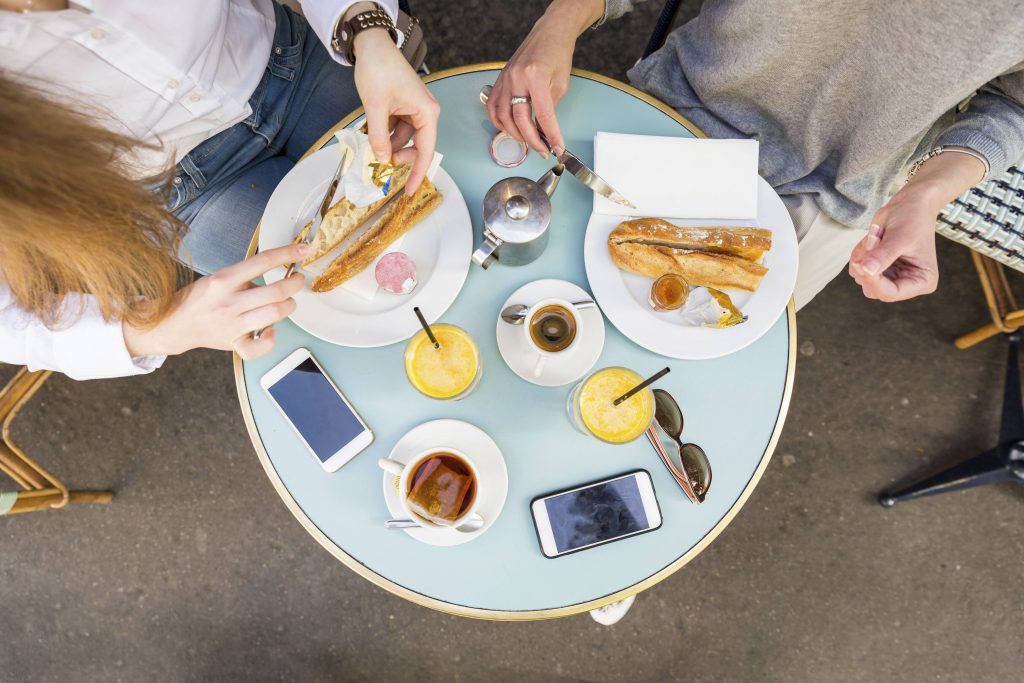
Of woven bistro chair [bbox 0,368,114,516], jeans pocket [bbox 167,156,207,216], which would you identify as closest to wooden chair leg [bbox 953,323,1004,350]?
jeans pocket [bbox 167,156,207,216]

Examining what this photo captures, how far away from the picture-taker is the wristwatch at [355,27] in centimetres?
110

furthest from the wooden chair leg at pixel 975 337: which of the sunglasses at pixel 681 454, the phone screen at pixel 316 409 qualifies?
the phone screen at pixel 316 409

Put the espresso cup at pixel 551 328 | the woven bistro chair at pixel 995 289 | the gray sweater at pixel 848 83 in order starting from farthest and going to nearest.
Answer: the woven bistro chair at pixel 995 289
the espresso cup at pixel 551 328
the gray sweater at pixel 848 83

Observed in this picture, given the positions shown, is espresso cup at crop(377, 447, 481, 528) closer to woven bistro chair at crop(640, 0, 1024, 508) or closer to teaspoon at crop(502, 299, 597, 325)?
teaspoon at crop(502, 299, 597, 325)

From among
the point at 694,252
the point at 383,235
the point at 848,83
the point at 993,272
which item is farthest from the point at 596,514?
the point at 993,272

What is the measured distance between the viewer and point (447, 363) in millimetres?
1097

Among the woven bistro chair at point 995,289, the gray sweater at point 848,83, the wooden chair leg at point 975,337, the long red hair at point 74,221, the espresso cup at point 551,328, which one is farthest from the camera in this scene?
the wooden chair leg at point 975,337

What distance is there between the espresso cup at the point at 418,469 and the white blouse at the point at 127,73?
1.63ft

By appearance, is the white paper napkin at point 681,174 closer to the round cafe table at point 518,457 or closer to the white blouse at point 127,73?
the round cafe table at point 518,457

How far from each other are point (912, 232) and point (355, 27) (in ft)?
3.34

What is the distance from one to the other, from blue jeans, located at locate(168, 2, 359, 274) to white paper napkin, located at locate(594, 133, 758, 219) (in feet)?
2.15

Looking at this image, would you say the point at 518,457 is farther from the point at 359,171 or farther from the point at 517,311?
the point at 359,171

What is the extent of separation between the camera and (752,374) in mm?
1142

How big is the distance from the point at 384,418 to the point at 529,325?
1.03 feet
